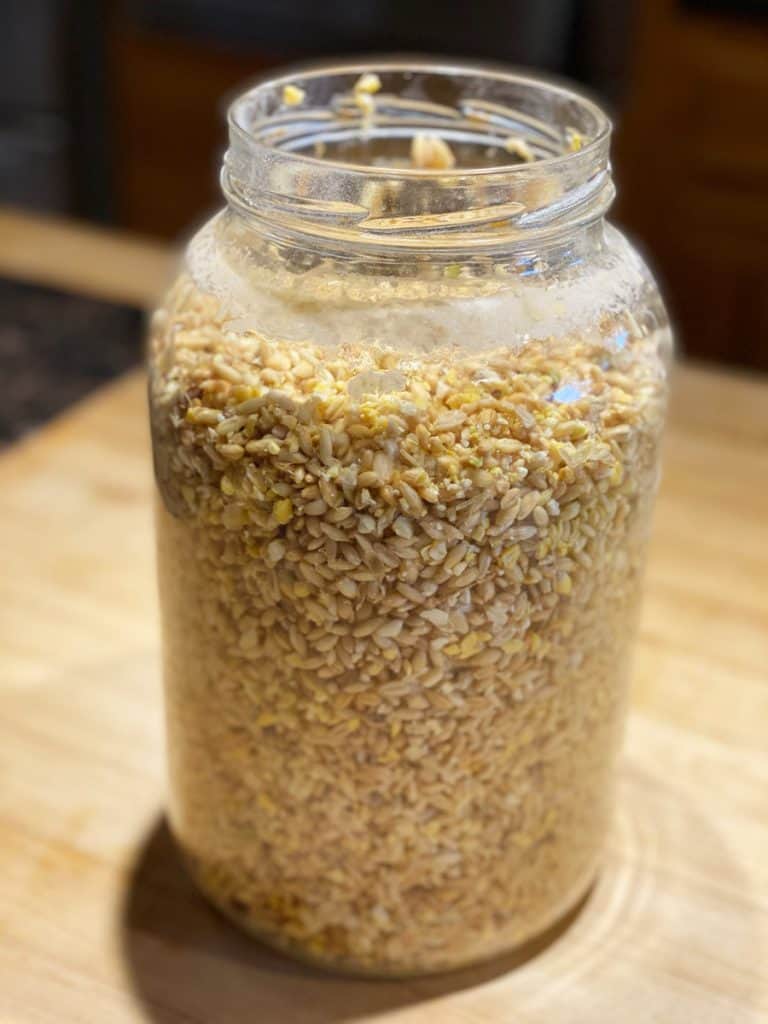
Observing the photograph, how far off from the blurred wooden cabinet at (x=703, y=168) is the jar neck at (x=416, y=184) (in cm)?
154

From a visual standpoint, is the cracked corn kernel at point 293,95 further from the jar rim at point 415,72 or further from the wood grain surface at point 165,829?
the wood grain surface at point 165,829

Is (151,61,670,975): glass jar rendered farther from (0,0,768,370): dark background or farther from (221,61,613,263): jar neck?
(0,0,768,370): dark background

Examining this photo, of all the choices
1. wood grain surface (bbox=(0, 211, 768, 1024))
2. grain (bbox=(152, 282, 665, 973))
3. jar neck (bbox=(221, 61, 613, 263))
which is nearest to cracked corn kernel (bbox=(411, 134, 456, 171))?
jar neck (bbox=(221, 61, 613, 263))

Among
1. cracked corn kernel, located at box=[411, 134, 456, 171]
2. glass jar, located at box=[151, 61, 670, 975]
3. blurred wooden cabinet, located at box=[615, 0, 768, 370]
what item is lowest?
blurred wooden cabinet, located at box=[615, 0, 768, 370]

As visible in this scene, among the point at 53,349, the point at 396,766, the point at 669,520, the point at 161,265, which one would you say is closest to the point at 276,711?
the point at 396,766

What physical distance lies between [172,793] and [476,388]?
1.05 feet

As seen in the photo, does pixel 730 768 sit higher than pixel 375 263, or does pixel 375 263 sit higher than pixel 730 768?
pixel 375 263

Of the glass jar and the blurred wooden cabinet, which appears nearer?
the glass jar

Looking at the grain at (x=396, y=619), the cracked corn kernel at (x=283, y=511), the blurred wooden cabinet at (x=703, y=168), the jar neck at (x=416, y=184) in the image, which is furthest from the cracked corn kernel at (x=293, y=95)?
the blurred wooden cabinet at (x=703, y=168)

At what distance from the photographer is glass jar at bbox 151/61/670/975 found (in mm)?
547

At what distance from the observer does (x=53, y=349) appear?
53.6 inches

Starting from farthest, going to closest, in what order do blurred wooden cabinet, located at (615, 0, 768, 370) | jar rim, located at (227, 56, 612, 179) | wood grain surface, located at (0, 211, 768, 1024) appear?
blurred wooden cabinet, located at (615, 0, 768, 370) → wood grain surface, located at (0, 211, 768, 1024) → jar rim, located at (227, 56, 612, 179)

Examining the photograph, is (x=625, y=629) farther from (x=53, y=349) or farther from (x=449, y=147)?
(x=53, y=349)

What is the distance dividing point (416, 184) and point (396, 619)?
196mm
